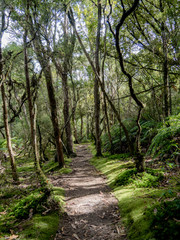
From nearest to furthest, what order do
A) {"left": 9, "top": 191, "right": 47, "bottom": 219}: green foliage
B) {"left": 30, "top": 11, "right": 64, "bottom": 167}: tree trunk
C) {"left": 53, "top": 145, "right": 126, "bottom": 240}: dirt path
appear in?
{"left": 53, "top": 145, "right": 126, "bottom": 240}: dirt path → {"left": 9, "top": 191, "right": 47, "bottom": 219}: green foliage → {"left": 30, "top": 11, "right": 64, "bottom": 167}: tree trunk

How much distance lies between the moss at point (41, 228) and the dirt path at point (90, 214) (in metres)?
0.16

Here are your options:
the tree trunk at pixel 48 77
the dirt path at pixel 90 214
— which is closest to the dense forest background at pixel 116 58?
the tree trunk at pixel 48 77

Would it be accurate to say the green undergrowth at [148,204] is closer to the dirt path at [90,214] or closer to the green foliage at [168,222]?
the green foliage at [168,222]

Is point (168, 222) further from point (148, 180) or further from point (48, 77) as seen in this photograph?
point (48, 77)

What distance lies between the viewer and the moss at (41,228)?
351 centimetres

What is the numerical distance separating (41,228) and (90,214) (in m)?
1.44

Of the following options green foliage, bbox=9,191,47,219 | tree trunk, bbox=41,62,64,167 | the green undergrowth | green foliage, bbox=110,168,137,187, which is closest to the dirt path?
the green undergrowth

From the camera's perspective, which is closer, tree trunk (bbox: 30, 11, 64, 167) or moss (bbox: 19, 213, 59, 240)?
moss (bbox: 19, 213, 59, 240)

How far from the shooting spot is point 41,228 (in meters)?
3.83

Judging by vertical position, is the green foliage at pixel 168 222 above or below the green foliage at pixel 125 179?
above

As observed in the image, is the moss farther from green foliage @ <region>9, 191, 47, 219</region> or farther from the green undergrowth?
the green undergrowth

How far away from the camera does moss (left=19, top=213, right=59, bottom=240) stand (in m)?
3.51

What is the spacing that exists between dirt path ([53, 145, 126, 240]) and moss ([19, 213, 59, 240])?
0.16 meters

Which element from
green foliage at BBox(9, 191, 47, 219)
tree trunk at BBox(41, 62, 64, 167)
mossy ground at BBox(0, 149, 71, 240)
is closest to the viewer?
mossy ground at BBox(0, 149, 71, 240)
